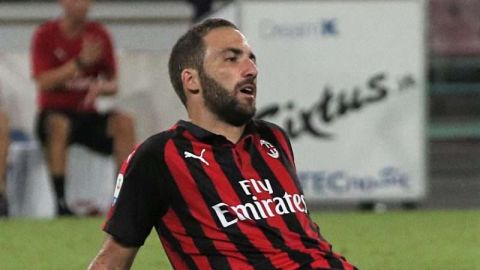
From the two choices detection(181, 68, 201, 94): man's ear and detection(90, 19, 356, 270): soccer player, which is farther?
detection(181, 68, 201, 94): man's ear

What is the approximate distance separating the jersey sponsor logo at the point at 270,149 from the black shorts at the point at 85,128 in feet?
15.6

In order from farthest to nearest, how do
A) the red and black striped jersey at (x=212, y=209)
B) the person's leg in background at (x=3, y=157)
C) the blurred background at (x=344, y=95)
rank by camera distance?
the person's leg in background at (x=3, y=157) → the blurred background at (x=344, y=95) → the red and black striped jersey at (x=212, y=209)

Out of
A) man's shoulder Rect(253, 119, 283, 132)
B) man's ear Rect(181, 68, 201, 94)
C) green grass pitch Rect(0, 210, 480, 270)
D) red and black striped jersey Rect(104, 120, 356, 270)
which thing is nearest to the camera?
red and black striped jersey Rect(104, 120, 356, 270)

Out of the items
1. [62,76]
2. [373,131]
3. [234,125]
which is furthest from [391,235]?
[234,125]

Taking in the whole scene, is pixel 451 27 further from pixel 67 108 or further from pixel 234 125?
pixel 234 125

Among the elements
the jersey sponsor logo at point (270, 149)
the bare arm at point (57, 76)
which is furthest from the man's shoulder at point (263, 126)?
the bare arm at point (57, 76)

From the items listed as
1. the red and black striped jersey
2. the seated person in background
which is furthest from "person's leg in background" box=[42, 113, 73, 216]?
the red and black striped jersey

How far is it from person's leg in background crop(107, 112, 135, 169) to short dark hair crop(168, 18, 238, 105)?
15.5 ft

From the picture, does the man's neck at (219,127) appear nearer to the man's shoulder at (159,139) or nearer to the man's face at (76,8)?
the man's shoulder at (159,139)

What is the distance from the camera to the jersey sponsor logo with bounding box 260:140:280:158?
11.1 feet

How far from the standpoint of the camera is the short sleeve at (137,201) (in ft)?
10.5

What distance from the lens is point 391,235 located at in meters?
6.30

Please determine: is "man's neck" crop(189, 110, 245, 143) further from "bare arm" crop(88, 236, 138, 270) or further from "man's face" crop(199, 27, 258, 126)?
"bare arm" crop(88, 236, 138, 270)

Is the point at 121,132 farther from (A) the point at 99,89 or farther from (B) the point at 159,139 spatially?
(B) the point at 159,139
